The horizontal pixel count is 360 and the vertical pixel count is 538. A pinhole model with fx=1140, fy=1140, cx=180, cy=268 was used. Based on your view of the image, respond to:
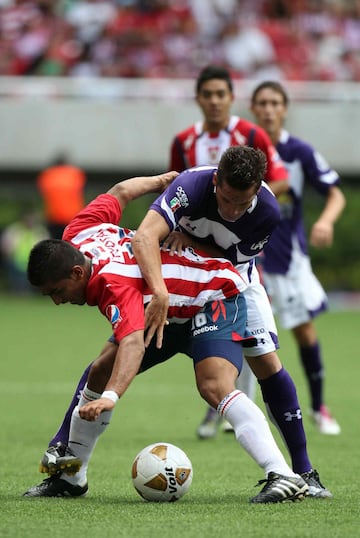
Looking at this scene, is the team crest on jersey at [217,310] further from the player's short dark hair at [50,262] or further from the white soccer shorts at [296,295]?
the white soccer shorts at [296,295]

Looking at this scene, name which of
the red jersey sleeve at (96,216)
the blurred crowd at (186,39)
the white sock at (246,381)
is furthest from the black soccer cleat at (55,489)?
the blurred crowd at (186,39)

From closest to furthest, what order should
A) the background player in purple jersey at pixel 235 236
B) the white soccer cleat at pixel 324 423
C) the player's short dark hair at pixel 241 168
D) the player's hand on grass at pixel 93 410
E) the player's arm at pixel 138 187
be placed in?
1. the player's hand on grass at pixel 93 410
2. the player's short dark hair at pixel 241 168
3. the background player in purple jersey at pixel 235 236
4. the player's arm at pixel 138 187
5. the white soccer cleat at pixel 324 423

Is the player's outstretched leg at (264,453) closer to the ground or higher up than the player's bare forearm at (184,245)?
closer to the ground

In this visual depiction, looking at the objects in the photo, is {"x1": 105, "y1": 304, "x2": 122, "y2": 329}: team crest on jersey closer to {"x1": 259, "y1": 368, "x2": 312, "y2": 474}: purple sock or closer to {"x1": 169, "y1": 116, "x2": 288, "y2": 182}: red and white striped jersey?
{"x1": 259, "y1": 368, "x2": 312, "y2": 474}: purple sock

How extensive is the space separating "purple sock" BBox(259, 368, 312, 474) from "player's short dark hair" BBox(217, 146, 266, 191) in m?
1.06

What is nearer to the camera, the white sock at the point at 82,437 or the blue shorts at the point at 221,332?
the blue shorts at the point at 221,332

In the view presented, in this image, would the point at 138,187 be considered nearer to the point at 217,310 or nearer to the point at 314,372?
the point at 217,310

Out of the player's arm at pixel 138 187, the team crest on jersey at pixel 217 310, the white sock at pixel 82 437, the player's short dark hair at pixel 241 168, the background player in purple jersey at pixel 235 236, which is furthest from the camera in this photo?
the player's arm at pixel 138 187

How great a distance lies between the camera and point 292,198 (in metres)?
8.70

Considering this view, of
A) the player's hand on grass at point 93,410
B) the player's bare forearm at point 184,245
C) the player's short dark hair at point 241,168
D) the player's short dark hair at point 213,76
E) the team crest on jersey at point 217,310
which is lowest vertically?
the player's hand on grass at point 93,410

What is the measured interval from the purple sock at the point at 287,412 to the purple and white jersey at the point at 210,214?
2.18ft

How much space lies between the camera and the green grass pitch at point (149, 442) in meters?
4.66

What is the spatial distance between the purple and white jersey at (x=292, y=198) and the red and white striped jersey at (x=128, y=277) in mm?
3097

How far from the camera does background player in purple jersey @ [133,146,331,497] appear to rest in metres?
5.23
